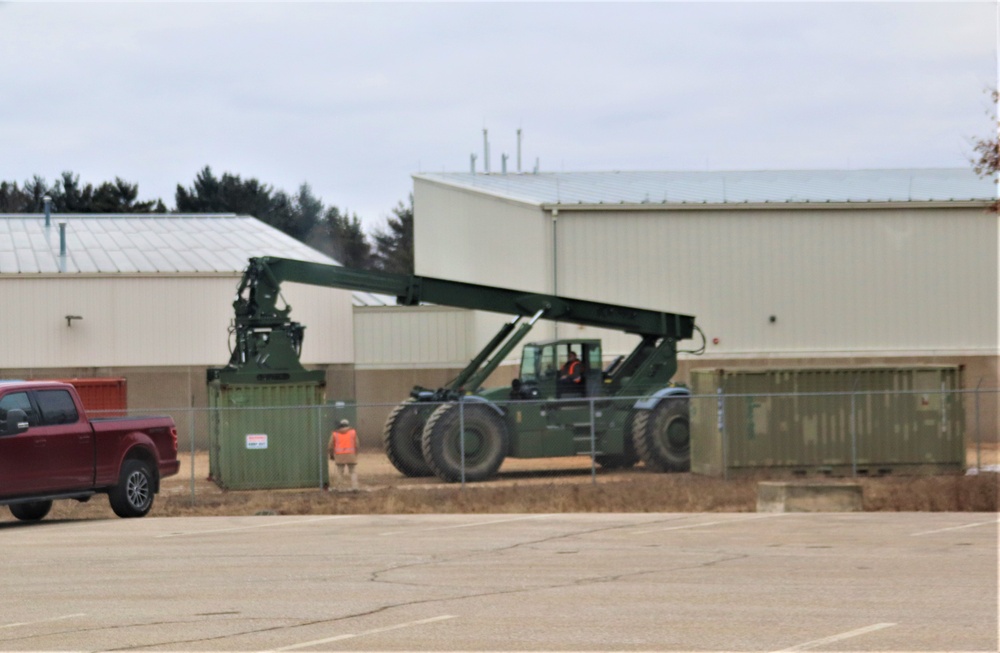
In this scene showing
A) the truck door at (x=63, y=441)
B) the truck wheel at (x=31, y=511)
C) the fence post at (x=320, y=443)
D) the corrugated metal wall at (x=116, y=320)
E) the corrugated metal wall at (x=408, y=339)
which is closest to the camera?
the truck door at (x=63, y=441)

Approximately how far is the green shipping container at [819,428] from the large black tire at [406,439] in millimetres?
5412

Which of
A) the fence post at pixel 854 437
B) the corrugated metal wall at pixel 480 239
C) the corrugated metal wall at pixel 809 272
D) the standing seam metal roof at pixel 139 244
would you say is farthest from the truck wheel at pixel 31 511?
the corrugated metal wall at pixel 809 272

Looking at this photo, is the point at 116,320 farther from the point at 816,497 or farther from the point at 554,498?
the point at 816,497

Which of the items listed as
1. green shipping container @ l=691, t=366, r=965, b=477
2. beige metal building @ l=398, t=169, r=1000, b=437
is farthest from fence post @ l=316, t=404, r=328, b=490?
beige metal building @ l=398, t=169, r=1000, b=437

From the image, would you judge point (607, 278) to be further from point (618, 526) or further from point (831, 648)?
point (831, 648)

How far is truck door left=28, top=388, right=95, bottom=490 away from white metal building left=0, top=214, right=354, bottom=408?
724 inches

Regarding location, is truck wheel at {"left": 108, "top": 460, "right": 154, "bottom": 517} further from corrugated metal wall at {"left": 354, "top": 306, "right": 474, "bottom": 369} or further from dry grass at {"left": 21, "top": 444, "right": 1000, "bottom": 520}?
corrugated metal wall at {"left": 354, "top": 306, "right": 474, "bottom": 369}

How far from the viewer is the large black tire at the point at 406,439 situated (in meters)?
27.6

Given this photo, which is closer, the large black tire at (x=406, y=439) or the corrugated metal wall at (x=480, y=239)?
the large black tire at (x=406, y=439)

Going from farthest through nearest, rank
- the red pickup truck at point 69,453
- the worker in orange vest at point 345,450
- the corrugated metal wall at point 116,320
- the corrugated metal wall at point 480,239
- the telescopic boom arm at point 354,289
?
1. the corrugated metal wall at point 480,239
2. the corrugated metal wall at point 116,320
3. the telescopic boom arm at point 354,289
4. the worker in orange vest at point 345,450
5. the red pickup truck at point 69,453

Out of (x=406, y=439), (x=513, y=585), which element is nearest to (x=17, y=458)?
(x=513, y=585)

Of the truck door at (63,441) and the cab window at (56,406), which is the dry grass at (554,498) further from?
the cab window at (56,406)

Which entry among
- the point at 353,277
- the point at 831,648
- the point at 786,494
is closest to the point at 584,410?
the point at 353,277

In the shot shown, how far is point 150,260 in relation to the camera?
4066 centimetres
